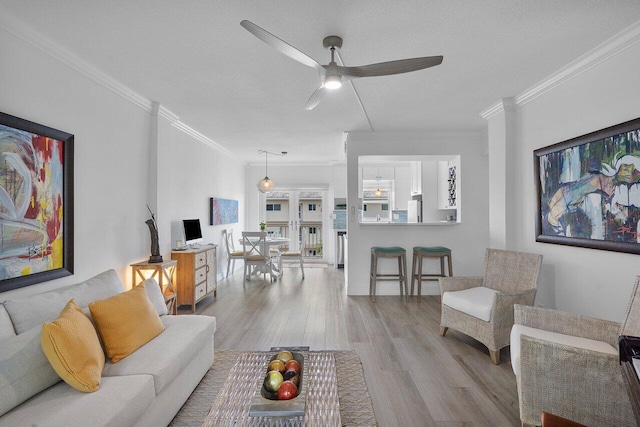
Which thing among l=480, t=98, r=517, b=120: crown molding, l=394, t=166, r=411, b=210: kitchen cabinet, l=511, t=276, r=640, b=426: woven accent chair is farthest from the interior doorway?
l=511, t=276, r=640, b=426: woven accent chair

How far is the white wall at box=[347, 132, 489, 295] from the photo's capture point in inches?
203

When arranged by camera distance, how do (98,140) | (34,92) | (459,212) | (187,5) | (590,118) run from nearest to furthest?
(187,5) < (34,92) < (590,118) < (98,140) < (459,212)

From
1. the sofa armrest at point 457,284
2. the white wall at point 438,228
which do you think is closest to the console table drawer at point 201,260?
the white wall at point 438,228

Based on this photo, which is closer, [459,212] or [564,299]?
[564,299]

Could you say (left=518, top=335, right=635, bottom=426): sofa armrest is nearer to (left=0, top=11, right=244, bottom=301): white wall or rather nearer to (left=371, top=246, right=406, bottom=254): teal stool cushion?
(left=371, top=246, right=406, bottom=254): teal stool cushion

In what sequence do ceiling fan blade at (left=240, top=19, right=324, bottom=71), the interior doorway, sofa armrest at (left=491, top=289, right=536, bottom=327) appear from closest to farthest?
ceiling fan blade at (left=240, top=19, right=324, bottom=71) → sofa armrest at (left=491, top=289, right=536, bottom=327) → the interior doorway

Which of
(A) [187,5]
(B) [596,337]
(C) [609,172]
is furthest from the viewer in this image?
(C) [609,172]

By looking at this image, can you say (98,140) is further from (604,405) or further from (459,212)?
(459,212)

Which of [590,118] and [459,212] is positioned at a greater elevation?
[590,118]

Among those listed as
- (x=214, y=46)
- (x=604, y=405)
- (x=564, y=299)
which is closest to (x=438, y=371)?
(x=604, y=405)

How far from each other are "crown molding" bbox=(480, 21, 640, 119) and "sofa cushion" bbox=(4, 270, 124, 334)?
165 inches

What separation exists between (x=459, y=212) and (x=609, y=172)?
2.68m

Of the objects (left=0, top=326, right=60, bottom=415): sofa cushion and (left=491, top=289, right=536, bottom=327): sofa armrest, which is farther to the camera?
(left=491, top=289, right=536, bottom=327): sofa armrest

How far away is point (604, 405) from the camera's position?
1.75 meters
